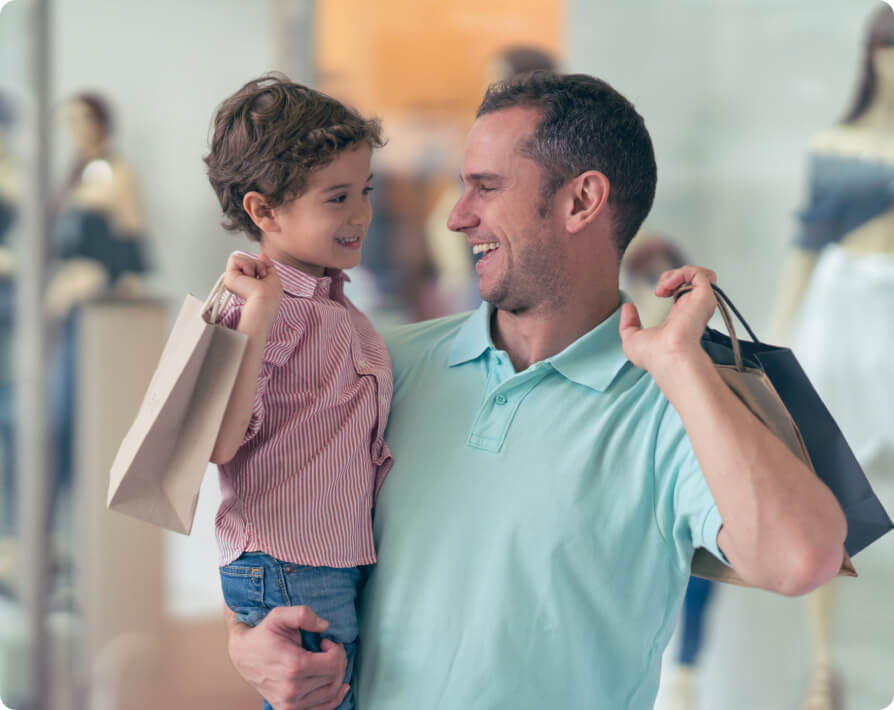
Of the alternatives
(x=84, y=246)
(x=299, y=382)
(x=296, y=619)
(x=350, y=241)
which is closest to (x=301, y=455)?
(x=299, y=382)

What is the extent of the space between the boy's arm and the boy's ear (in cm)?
17

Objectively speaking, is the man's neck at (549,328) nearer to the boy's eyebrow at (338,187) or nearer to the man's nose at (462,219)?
the man's nose at (462,219)

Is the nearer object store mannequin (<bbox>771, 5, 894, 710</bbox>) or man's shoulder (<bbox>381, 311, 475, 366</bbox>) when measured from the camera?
man's shoulder (<bbox>381, 311, 475, 366</bbox>)

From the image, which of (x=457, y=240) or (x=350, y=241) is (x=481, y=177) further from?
(x=457, y=240)

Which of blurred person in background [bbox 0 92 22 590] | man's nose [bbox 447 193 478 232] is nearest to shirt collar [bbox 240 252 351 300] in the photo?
man's nose [bbox 447 193 478 232]

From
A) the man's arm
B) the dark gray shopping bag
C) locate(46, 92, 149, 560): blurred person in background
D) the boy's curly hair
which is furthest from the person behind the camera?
locate(46, 92, 149, 560): blurred person in background

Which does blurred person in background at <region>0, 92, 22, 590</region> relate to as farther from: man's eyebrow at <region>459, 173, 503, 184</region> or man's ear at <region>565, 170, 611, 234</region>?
man's ear at <region>565, 170, 611, 234</region>

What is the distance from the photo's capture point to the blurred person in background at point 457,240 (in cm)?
379

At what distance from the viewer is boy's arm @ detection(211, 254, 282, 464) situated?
123cm

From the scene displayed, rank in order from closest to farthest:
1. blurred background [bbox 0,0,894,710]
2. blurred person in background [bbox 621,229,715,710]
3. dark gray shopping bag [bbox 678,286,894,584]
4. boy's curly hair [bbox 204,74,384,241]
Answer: dark gray shopping bag [bbox 678,286,894,584]
boy's curly hair [bbox 204,74,384,241]
blurred person in background [bbox 621,229,715,710]
blurred background [bbox 0,0,894,710]

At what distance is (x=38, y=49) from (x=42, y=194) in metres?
0.58

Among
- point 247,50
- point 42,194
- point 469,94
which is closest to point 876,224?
point 469,94

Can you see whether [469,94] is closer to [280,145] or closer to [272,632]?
[280,145]

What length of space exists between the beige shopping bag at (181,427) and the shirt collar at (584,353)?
0.41 metres
